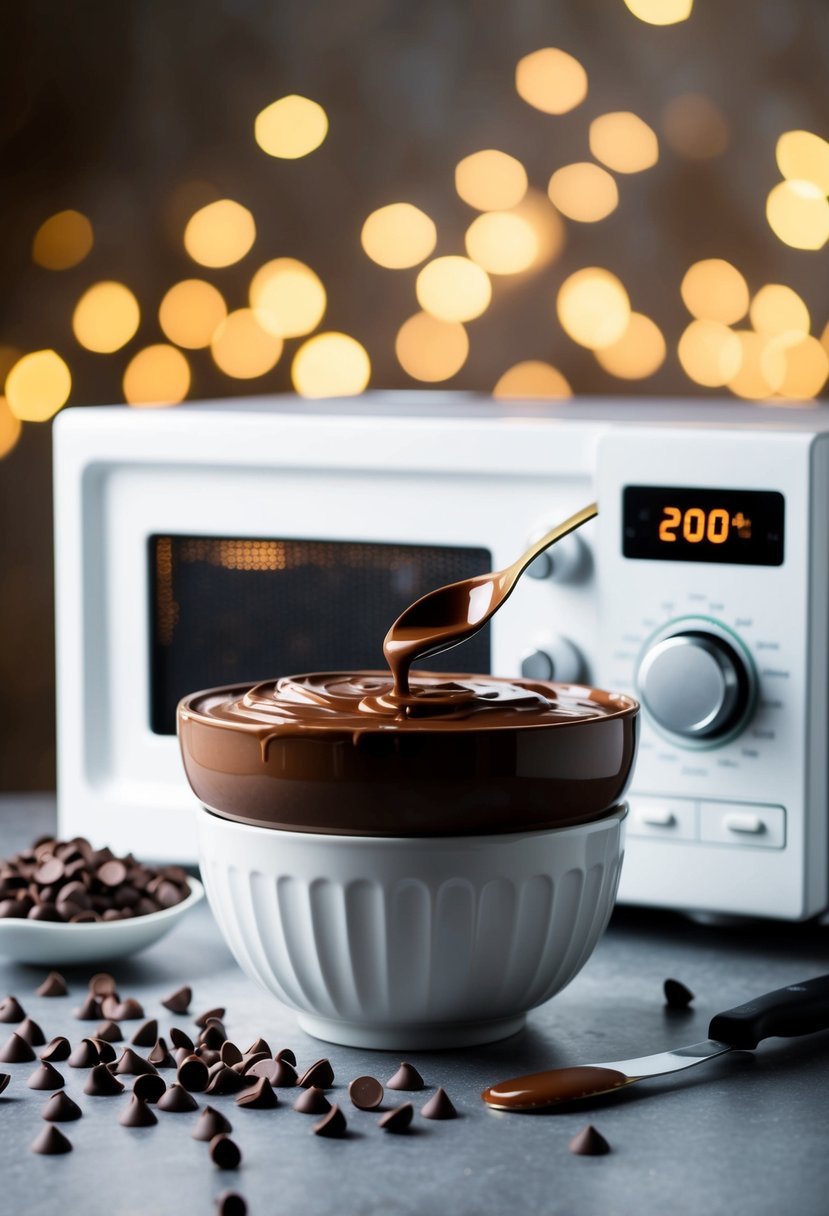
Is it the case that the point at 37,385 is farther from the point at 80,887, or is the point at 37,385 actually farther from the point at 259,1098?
the point at 259,1098

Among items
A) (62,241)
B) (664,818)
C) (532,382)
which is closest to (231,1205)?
(664,818)

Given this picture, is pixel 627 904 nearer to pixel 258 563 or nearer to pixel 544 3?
pixel 258 563

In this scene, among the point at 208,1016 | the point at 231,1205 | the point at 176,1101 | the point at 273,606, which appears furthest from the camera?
the point at 273,606

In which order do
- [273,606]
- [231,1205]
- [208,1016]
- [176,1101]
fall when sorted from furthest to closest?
1. [273,606]
2. [208,1016]
3. [176,1101]
4. [231,1205]


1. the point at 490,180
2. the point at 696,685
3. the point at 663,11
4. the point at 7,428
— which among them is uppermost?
the point at 663,11

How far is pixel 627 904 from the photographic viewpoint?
0.90m

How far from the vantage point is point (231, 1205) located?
0.57 m

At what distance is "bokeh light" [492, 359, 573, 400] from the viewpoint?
56.4 inches

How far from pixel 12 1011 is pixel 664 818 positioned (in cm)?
35

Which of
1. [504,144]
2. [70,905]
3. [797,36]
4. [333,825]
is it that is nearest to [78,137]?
[504,144]

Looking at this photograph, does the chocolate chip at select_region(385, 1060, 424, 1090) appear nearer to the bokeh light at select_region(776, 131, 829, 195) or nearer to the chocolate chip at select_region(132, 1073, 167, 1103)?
the chocolate chip at select_region(132, 1073, 167, 1103)

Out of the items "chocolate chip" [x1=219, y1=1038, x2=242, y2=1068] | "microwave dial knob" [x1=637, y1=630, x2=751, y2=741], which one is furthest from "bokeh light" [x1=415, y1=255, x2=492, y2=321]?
"chocolate chip" [x1=219, y1=1038, x2=242, y2=1068]

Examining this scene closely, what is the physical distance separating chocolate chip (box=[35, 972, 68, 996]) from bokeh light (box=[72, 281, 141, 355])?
79 cm

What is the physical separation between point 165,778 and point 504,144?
0.69 meters
